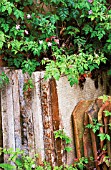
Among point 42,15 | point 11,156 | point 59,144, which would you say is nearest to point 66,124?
point 59,144

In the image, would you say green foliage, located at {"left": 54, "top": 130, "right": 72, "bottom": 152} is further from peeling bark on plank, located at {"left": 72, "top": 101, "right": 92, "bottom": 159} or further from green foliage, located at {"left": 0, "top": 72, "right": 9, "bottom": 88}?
green foliage, located at {"left": 0, "top": 72, "right": 9, "bottom": 88}

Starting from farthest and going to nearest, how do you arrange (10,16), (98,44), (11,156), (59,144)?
(98,44) → (10,16) → (59,144) → (11,156)

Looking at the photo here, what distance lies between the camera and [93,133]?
105 inches

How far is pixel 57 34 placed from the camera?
A: 3.13 m

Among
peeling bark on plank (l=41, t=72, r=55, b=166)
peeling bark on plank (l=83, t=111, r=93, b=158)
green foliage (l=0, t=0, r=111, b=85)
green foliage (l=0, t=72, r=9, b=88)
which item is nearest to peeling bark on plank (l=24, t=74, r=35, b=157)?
peeling bark on plank (l=41, t=72, r=55, b=166)

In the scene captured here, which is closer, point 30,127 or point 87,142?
point 30,127

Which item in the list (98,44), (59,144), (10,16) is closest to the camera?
(59,144)

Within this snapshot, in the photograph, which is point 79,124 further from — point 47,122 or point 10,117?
point 10,117

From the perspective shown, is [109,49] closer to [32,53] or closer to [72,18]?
[72,18]

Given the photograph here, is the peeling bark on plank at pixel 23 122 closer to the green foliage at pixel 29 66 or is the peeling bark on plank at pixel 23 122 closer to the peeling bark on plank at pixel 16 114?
the peeling bark on plank at pixel 16 114

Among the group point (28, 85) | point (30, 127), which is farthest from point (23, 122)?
point (28, 85)

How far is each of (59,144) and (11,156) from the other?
465mm

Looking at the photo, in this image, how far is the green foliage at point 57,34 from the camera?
271 centimetres

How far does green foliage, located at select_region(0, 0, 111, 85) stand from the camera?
2705 mm
